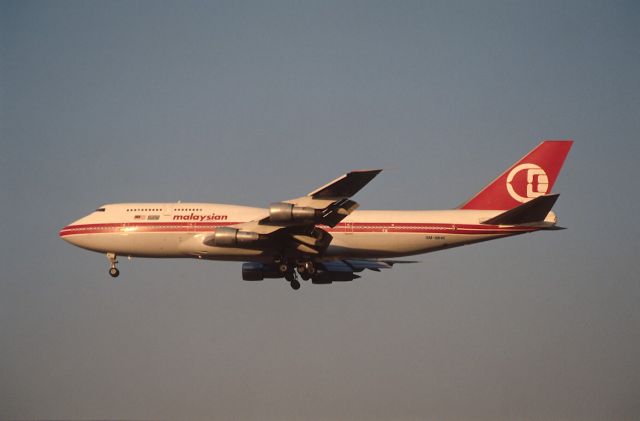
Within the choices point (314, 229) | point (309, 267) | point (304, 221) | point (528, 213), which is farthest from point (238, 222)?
point (528, 213)

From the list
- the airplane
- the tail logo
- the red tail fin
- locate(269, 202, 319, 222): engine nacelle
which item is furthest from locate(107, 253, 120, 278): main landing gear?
the tail logo

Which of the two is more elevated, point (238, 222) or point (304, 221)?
point (238, 222)

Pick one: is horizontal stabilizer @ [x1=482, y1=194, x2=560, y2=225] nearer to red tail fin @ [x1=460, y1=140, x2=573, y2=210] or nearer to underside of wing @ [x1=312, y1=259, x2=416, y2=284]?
red tail fin @ [x1=460, y1=140, x2=573, y2=210]

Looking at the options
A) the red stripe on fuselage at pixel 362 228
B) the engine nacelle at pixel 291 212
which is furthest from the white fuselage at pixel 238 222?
the engine nacelle at pixel 291 212

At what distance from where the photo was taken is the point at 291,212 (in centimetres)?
3750

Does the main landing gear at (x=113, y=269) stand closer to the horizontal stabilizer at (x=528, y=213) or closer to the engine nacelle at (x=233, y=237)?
the engine nacelle at (x=233, y=237)

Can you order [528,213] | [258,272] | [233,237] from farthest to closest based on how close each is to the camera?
[258,272] → [233,237] → [528,213]

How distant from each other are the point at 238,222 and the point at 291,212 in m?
8.50

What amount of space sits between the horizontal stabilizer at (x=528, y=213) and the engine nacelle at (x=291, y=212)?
35.6ft

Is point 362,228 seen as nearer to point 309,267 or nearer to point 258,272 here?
point 309,267

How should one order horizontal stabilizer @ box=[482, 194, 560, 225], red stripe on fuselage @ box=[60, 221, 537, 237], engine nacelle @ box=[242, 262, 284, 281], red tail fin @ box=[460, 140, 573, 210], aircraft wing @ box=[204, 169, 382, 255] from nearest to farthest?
aircraft wing @ box=[204, 169, 382, 255]
horizontal stabilizer @ box=[482, 194, 560, 225]
red stripe on fuselage @ box=[60, 221, 537, 237]
red tail fin @ box=[460, 140, 573, 210]
engine nacelle @ box=[242, 262, 284, 281]

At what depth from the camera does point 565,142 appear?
148 feet

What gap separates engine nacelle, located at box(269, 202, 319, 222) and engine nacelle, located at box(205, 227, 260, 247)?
3.39 meters

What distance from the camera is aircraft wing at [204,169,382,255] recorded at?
3698 cm
